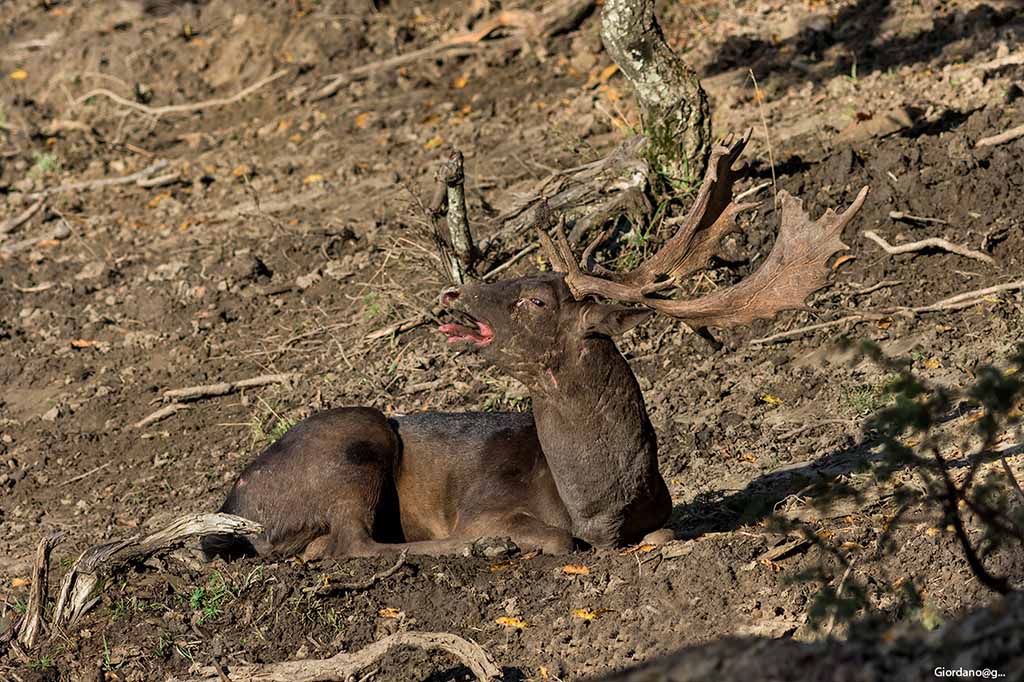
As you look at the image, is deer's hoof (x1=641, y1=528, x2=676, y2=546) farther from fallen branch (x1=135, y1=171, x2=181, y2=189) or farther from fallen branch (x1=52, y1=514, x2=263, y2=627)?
fallen branch (x1=135, y1=171, x2=181, y2=189)

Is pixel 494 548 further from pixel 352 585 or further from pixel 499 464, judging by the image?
pixel 352 585

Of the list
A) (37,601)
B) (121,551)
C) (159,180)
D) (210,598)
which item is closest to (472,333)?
(210,598)

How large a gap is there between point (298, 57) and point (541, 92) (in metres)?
2.97

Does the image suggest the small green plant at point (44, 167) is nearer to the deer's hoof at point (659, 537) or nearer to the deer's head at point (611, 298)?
the deer's head at point (611, 298)

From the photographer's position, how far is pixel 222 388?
9953 millimetres

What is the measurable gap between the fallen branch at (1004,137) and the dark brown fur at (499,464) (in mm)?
4074

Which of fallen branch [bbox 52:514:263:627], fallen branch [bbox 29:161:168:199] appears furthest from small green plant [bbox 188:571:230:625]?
fallen branch [bbox 29:161:168:199]

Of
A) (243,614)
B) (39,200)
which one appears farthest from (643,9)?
(39,200)

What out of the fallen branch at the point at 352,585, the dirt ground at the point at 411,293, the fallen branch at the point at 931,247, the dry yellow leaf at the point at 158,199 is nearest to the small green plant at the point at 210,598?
the dirt ground at the point at 411,293

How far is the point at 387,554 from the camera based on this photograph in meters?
7.18

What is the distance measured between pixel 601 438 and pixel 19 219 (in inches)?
327

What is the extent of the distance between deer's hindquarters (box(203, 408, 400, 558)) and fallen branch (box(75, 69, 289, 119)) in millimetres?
7268

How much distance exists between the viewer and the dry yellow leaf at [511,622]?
6.28m

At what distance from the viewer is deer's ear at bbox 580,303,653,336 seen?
257 inches
